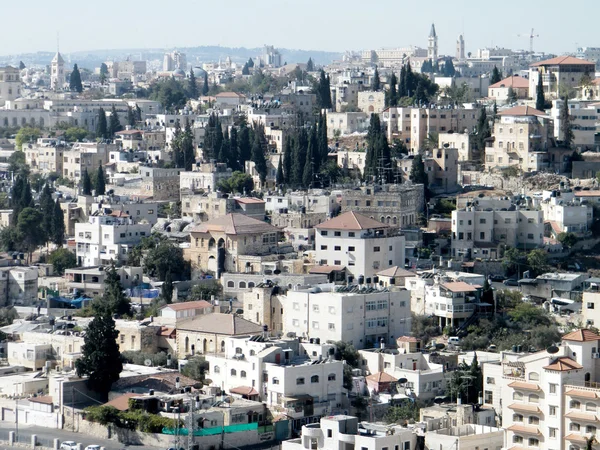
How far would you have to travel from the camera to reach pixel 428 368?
4944 cm

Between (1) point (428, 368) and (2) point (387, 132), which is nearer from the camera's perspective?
(1) point (428, 368)

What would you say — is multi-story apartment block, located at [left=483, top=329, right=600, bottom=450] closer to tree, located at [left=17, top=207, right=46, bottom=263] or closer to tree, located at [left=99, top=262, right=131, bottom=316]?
tree, located at [left=99, top=262, right=131, bottom=316]

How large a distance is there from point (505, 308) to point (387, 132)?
2500 cm

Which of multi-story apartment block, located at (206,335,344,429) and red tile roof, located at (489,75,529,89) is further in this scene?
red tile roof, located at (489,75,529,89)

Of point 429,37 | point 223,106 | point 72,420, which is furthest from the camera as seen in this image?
point 429,37

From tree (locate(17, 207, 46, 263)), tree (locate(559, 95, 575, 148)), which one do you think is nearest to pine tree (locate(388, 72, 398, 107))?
tree (locate(559, 95, 575, 148))

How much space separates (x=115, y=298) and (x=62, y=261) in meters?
9.19

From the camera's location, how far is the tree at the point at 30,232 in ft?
227

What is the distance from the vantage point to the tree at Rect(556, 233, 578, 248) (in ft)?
213

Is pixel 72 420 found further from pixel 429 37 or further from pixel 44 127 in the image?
pixel 429 37

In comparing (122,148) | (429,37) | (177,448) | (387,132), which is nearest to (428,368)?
(177,448)

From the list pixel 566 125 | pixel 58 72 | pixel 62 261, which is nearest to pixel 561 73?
pixel 566 125

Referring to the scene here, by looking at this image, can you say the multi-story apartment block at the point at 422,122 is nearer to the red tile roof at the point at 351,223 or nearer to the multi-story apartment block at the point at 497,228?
the multi-story apartment block at the point at 497,228

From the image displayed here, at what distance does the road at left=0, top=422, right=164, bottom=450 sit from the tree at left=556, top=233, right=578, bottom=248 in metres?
24.8
